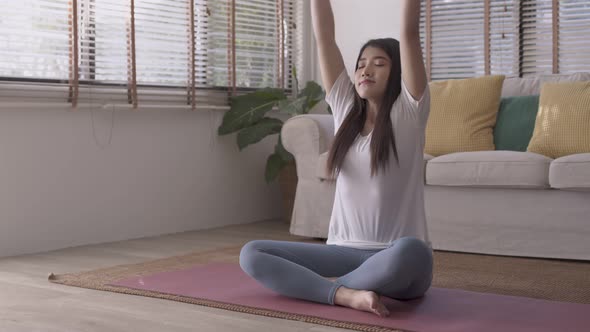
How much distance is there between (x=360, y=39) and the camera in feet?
19.5

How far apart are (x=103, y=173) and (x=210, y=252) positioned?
2.86 ft

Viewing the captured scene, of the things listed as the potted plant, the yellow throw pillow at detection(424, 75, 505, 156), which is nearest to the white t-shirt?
the yellow throw pillow at detection(424, 75, 505, 156)

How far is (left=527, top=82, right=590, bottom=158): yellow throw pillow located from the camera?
4191mm

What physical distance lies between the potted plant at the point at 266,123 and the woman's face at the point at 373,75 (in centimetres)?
254

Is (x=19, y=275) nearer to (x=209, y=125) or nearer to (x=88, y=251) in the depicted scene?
(x=88, y=251)

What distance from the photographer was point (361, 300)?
2596mm

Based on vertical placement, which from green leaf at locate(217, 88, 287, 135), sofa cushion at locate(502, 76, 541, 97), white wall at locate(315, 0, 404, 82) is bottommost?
green leaf at locate(217, 88, 287, 135)

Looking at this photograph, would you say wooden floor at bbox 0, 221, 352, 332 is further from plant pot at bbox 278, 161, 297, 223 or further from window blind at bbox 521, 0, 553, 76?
window blind at bbox 521, 0, 553, 76

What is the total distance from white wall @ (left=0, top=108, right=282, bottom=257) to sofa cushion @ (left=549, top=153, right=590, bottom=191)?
225cm

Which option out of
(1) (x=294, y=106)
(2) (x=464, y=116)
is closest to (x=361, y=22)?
(1) (x=294, y=106)

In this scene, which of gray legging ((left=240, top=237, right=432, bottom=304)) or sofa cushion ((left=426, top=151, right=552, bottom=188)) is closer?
gray legging ((left=240, top=237, right=432, bottom=304))

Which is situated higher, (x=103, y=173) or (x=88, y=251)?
(x=103, y=173)

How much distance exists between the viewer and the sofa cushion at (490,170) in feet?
13.0

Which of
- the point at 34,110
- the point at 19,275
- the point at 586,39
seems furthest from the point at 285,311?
the point at 586,39
